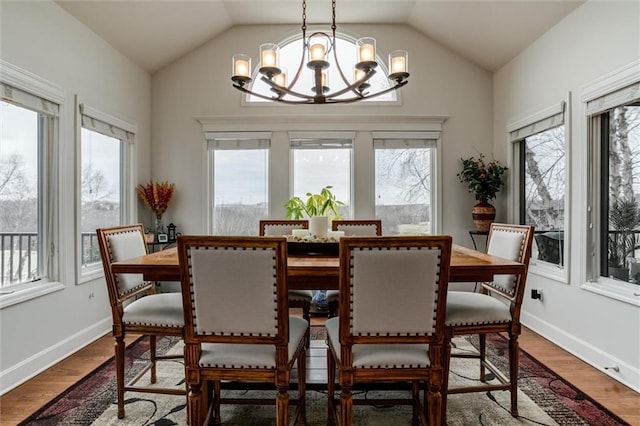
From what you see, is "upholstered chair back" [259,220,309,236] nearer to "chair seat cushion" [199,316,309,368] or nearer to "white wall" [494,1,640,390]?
"chair seat cushion" [199,316,309,368]

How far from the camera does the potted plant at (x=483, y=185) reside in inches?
163

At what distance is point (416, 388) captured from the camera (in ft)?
6.49

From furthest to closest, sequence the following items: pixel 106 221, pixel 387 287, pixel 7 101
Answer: pixel 106 221 < pixel 7 101 < pixel 387 287

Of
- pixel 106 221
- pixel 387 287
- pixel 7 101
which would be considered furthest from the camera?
pixel 106 221

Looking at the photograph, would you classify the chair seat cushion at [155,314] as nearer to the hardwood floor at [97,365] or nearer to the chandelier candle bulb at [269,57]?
the hardwood floor at [97,365]

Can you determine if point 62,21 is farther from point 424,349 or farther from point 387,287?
point 424,349

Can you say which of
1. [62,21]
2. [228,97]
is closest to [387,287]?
[62,21]

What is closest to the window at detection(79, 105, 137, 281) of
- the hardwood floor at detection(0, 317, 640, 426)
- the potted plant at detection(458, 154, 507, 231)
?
the hardwood floor at detection(0, 317, 640, 426)

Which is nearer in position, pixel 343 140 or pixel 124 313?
pixel 124 313

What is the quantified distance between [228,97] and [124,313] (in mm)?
3142

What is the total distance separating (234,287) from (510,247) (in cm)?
166

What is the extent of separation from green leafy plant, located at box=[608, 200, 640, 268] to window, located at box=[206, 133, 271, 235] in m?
3.34

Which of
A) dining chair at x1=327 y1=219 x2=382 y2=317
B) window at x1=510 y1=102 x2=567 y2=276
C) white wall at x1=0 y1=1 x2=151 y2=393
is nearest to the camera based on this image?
white wall at x1=0 y1=1 x2=151 y2=393

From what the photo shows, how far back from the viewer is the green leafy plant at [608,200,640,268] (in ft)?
8.84
